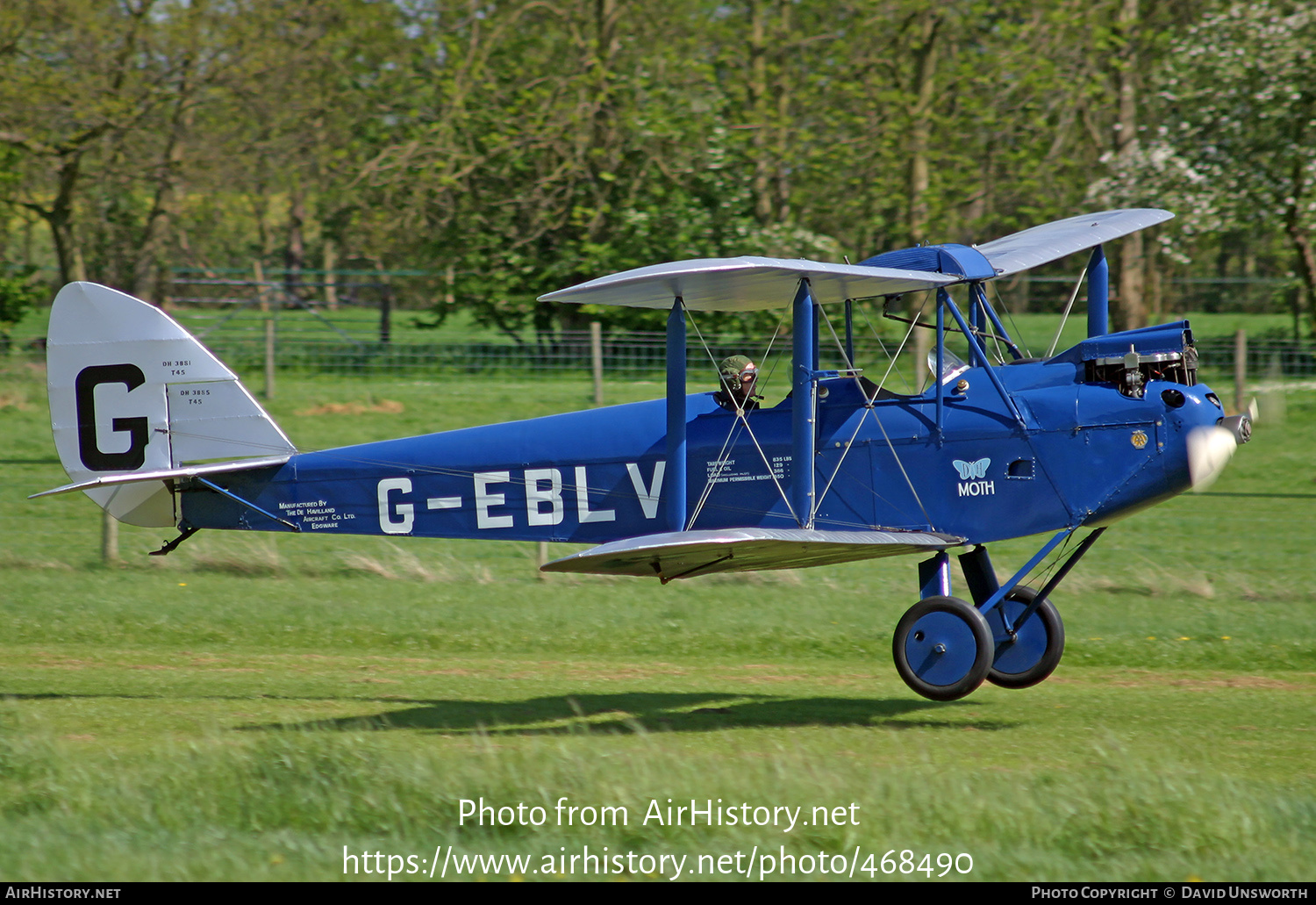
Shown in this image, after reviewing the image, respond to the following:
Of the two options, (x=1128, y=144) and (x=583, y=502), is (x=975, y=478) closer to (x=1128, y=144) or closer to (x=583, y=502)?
(x=583, y=502)

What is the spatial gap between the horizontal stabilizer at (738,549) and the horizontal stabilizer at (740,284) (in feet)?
4.54

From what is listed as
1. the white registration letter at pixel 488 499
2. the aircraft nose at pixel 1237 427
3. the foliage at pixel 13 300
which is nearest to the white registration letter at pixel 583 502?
the white registration letter at pixel 488 499

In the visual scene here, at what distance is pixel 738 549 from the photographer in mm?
7000

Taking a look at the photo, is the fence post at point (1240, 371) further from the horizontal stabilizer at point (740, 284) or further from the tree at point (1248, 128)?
the horizontal stabilizer at point (740, 284)

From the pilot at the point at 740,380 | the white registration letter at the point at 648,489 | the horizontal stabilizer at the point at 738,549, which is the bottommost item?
the horizontal stabilizer at the point at 738,549

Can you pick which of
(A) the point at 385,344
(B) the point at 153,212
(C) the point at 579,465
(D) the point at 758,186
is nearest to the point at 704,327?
(D) the point at 758,186

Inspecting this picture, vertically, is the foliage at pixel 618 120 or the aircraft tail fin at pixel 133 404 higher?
the foliage at pixel 618 120

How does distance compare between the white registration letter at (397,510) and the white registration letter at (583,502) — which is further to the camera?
the white registration letter at (397,510)

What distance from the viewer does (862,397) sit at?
786cm

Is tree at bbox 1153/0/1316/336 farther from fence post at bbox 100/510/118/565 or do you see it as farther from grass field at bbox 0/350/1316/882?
fence post at bbox 100/510/118/565

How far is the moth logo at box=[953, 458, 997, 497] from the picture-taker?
757cm

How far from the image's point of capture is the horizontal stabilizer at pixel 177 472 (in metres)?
8.22

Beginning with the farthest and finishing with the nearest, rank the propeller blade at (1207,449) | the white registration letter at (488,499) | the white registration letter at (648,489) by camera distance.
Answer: the white registration letter at (488,499)
the white registration letter at (648,489)
the propeller blade at (1207,449)

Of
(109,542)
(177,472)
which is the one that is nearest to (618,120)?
(109,542)
